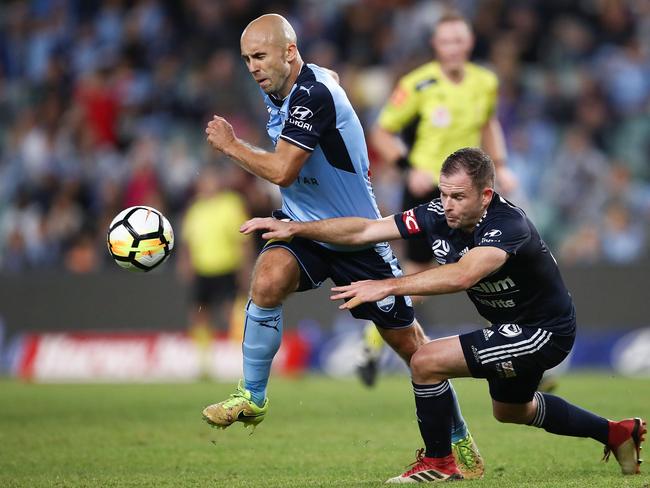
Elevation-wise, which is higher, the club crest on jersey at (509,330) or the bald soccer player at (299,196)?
the bald soccer player at (299,196)

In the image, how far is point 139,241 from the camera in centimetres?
673

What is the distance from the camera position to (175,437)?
26.5 feet

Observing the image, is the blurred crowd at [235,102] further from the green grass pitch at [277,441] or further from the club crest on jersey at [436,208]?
the club crest on jersey at [436,208]

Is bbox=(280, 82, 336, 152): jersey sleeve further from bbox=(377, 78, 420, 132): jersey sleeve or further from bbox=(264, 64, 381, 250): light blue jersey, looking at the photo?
bbox=(377, 78, 420, 132): jersey sleeve

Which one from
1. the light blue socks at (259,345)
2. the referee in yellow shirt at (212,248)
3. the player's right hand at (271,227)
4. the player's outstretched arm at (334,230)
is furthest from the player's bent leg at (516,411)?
the referee in yellow shirt at (212,248)

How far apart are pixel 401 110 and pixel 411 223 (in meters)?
3.50

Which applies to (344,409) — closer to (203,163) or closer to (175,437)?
(175,437)

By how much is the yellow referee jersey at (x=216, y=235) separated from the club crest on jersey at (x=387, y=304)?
789 centimetres

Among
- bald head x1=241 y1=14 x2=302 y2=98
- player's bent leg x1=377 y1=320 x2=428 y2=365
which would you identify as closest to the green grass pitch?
player's bent leg x1=377 y1=320 x2=428 y2=365

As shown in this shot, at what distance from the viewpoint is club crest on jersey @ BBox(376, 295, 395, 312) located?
655 cm

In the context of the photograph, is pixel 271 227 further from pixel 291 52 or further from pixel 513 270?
pixel 513 270

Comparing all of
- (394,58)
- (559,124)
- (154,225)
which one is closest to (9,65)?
(394,58)

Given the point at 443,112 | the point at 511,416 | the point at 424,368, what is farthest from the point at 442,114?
the point at 424,368

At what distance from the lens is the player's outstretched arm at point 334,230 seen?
634 cm
